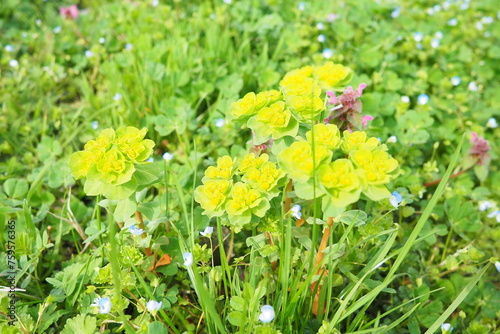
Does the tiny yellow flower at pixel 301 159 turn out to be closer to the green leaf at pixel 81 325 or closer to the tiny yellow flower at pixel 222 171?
the tiny yellow flower at pixel 222 171

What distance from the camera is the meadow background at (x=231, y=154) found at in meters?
1.60

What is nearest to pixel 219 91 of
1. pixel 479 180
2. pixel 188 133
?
pixel 188 133

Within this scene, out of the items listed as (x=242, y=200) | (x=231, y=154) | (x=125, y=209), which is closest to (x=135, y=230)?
(x=125, y=209)

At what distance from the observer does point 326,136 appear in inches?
56.6

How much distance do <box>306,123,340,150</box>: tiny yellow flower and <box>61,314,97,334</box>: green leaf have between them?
1.06 metres

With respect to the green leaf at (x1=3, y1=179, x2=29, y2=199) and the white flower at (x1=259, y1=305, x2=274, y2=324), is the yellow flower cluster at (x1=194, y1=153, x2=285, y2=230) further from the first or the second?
the green leaf at (x1=3, y1=179, x2=29, y2=199)

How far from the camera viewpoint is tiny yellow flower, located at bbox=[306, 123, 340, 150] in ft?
4.63

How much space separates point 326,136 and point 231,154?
1051 millimetres

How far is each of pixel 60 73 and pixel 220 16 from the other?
4.48 ft

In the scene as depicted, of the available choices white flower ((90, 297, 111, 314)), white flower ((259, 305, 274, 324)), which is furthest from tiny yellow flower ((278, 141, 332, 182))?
white flower ((90, 297, 111, 314))

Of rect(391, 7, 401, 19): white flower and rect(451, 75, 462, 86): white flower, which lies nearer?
rect(451, 75, 462, 86): white flower

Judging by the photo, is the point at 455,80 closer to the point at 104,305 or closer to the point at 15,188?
the point at 104,305

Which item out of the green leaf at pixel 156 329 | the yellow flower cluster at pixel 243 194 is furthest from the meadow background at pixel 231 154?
the yellow flower cluster at pixel 243 194

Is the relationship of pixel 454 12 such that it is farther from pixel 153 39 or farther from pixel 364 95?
pixel 153 39
